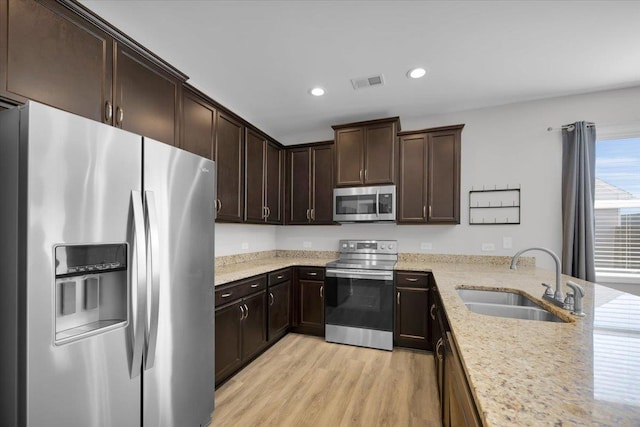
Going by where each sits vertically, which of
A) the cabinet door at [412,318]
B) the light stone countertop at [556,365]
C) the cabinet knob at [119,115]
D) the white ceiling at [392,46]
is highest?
the white ceiling at [392,46]

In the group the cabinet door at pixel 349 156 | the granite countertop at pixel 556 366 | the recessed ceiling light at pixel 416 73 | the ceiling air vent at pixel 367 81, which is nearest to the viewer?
the granite countertop at pixel 556 366

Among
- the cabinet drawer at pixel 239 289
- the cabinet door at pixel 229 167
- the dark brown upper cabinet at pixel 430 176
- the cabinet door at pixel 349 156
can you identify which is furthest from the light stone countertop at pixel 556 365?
the cabinet door at pixel 349 156

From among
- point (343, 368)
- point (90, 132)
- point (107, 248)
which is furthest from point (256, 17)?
point (343, 368)

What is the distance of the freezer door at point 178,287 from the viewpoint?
→ 1.42 metres

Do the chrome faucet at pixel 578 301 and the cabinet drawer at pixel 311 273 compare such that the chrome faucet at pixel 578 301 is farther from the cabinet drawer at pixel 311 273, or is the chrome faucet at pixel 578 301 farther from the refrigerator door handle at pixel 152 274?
the cabinet drawer at pixel 311 273

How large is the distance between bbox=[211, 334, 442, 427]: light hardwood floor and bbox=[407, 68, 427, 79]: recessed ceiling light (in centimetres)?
270

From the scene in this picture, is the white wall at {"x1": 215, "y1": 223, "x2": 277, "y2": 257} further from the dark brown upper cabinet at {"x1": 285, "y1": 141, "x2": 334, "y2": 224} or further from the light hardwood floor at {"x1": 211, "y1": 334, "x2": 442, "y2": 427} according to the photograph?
the light hardwood floor at {"x1": 211, "y1": 334, "x2": 442, "y2": 427}

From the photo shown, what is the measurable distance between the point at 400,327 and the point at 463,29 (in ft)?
8.96

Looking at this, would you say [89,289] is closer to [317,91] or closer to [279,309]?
[279,309]

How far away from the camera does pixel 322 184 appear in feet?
12.1

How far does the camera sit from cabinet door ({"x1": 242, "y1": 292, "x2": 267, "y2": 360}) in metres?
2.54

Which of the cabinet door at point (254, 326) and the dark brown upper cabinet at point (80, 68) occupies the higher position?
the dark brown upper cabinet at point (80, 68)

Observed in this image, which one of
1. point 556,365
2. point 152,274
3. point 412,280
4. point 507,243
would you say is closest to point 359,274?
point 412,280

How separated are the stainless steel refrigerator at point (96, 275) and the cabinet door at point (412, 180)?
2349mm
